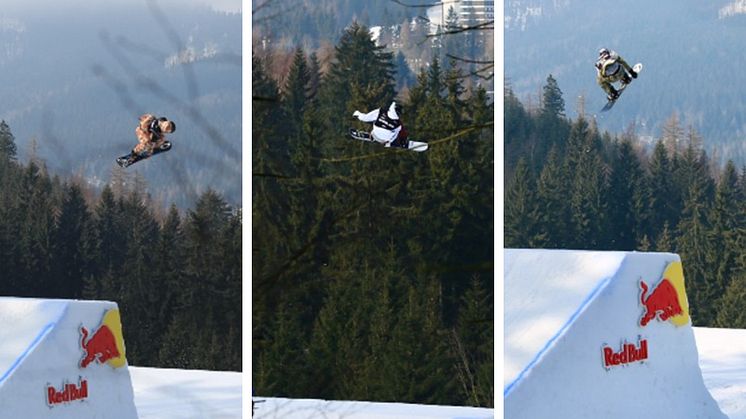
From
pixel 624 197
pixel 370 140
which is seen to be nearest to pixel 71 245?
pixel 370 140

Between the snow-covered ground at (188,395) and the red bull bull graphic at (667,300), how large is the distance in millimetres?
2190

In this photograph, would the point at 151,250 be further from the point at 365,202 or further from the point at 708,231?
the point at 708,231

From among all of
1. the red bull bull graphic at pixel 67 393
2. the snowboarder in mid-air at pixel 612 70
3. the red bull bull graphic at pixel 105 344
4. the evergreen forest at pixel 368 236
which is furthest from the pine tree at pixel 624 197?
the red bull bull graphic at pixel 67 393

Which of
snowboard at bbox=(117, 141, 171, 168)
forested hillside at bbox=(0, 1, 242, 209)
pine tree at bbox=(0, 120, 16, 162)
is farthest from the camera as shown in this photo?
pine tree at bbox=(0, 120, 16, 162)

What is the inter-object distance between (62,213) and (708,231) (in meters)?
4.17

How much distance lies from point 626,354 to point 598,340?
0.15m

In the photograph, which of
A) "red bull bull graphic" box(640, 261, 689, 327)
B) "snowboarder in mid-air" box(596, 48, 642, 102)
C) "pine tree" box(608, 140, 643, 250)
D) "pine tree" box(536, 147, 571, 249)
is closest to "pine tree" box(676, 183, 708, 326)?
"pine tree" box(608, 140, 643, 250)

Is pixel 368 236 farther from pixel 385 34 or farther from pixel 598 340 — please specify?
pixel 598 340

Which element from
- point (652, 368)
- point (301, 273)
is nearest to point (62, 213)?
point (301, 273)

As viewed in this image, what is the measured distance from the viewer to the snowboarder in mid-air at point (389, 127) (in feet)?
18.4

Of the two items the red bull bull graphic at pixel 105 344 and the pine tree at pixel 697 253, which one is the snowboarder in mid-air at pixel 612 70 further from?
the red bull bull graphic at pixel 105 344

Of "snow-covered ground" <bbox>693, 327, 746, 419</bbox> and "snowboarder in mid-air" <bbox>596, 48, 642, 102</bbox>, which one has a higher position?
"snowboarder in mid-air" <bbox>596, 48, 642, 102</bbox>

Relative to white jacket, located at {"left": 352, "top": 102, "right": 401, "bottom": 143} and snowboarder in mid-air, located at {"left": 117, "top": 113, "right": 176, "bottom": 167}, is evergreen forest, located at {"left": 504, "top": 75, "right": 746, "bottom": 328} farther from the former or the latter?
white jacket, located at {"left": 352, "top": 102, "right": 401, "bottom": 143}

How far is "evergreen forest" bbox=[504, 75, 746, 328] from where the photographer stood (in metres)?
8.52
